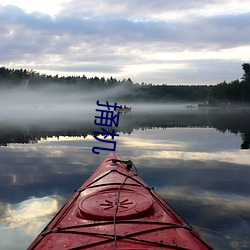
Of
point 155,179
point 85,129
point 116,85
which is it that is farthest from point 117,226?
point 116,85

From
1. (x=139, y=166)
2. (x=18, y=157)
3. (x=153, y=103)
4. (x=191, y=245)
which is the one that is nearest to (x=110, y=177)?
(x=191, y=245)

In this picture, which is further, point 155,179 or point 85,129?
point 85,129

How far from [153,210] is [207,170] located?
23.7 feet

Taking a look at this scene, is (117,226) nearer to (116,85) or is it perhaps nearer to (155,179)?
(155,179)

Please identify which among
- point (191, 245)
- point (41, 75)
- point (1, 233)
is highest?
point (41, 75)

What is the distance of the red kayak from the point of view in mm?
4184

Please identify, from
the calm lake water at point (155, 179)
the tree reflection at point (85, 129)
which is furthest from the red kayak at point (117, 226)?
the tree reflection at point (85, 129)

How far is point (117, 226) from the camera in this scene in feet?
15.2

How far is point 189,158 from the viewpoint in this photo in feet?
46.8

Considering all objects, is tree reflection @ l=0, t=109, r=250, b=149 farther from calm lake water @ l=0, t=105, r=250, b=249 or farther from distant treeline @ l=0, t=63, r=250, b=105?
distant treeline @ l=0, t=63, r=250, b=105

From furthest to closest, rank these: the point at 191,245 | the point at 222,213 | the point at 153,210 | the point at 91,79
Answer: the point at 91,79 < the point at 222,213 < the point at 153,210 < the point at 191,245

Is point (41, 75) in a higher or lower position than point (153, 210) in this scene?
higher

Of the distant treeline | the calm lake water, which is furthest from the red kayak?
the distant treeline

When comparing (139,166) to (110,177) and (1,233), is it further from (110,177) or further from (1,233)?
(1,233)
